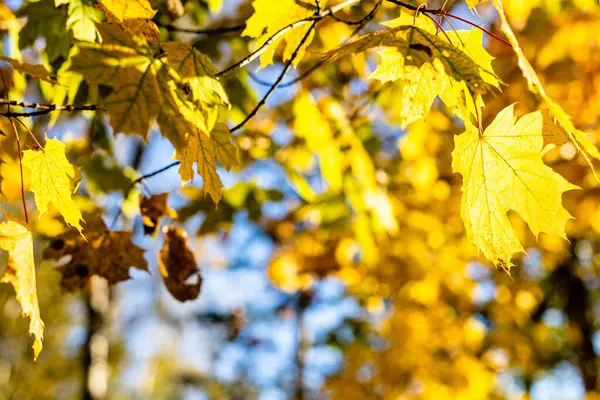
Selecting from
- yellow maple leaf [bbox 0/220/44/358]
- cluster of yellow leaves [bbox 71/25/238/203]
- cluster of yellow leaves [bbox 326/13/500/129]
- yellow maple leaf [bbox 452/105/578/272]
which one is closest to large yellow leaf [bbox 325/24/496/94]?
cluster of yellow leaves [bbox 326/13/500/129]

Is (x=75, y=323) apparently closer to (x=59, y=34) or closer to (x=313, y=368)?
(x=313, y=368)

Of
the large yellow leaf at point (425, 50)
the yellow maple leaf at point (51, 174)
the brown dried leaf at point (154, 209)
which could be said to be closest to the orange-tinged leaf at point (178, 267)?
the brown dried leaf at point (154, 209)

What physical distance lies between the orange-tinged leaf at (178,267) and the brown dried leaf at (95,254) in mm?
71

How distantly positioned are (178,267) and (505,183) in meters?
0.96

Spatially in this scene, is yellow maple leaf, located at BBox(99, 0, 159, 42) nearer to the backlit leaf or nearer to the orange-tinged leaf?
the backlit leaf

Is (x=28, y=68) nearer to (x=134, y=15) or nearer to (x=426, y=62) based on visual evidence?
(x=134, y=15)

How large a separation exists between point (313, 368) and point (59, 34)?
6.08 m

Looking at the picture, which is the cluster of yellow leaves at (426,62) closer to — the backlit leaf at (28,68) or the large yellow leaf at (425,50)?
the large yellow leaf at (425,50)

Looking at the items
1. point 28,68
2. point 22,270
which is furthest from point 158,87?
point 22,270

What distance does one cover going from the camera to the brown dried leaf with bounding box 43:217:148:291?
1514mm

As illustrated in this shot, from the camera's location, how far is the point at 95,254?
1.52 m

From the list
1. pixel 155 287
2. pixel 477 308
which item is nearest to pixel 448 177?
pixel 477 308

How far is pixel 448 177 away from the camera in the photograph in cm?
380

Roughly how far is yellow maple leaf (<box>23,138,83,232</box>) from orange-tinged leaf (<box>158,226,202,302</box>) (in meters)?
0.53
